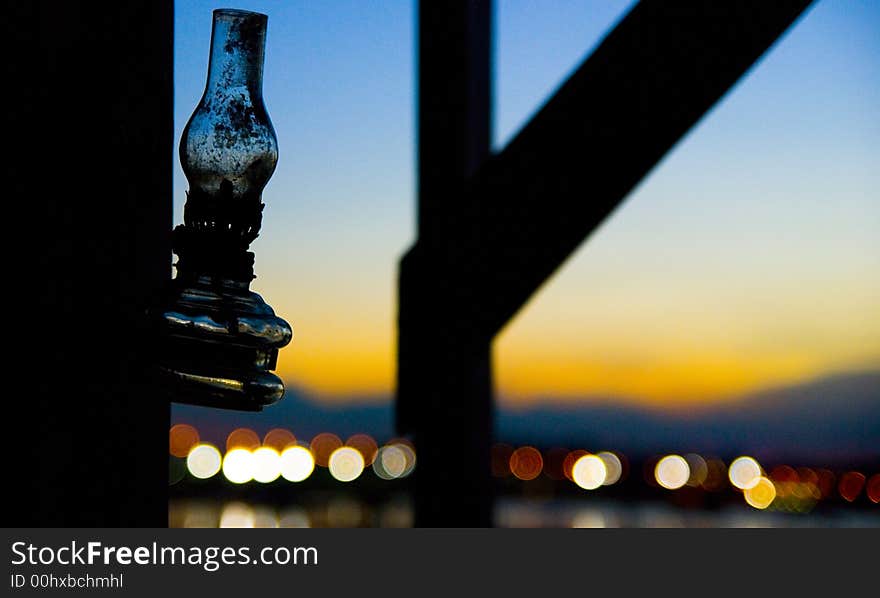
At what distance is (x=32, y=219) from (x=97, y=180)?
0.29 ft

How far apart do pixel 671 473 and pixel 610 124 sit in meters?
95.6

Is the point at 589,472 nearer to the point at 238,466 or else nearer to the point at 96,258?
the point at 238,466

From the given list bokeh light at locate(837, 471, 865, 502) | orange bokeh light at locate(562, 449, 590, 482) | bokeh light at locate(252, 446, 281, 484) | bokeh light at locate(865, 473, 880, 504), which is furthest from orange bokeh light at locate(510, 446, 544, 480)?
bokeh light at locate(865, 473, 880, 504)

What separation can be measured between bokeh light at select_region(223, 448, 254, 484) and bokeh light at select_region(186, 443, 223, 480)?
0.99m

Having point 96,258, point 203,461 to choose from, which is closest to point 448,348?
point 96,258

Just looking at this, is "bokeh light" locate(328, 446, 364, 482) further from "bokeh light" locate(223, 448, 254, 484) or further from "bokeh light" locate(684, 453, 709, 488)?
"bokeh light" locate(684, 453, 709, 488)

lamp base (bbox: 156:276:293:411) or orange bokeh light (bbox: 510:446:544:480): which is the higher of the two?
orange bokeh light (bbox: 510:446:544:480)

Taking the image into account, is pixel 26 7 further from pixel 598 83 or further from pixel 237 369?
pixel 598 83

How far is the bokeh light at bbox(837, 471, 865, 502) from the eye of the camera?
73.3 m

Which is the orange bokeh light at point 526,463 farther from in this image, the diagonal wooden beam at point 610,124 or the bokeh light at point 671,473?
the diagonal wooden beam at point 610,124

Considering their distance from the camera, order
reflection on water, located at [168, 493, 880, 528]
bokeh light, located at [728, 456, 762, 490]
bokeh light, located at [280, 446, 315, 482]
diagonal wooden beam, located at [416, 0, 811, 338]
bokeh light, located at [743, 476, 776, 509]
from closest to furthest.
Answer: diagonal wooden beam, located at [416, 0, 811, 338]
reflection on water, located at [168, 493, 880, 528]
bokeh light, located at [743, 476, 776, 509]
bokeh light, located at [728, 456, 762, 490]
bokeh light, located at [280, 446, 315, 482]

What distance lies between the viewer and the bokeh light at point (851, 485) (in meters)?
73.3

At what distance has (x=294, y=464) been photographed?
319 ft

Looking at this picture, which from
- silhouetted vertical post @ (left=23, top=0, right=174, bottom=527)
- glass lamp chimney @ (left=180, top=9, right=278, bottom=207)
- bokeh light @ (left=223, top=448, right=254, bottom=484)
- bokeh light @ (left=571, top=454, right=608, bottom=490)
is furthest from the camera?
bokeh light @ (left=223, top=448, right=254, bottom=484)
